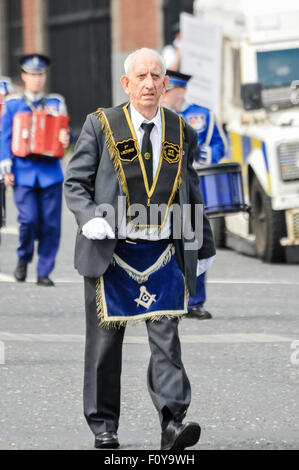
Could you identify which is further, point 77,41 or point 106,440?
point 77,41

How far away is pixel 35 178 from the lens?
39.1 feet

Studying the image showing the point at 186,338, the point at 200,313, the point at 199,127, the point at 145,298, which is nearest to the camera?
the point at 145,298

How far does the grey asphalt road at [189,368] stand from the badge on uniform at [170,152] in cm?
126

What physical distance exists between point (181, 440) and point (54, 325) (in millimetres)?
3812

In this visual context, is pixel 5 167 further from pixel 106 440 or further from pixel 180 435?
pixel 180 435

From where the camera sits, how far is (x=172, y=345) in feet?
21.0

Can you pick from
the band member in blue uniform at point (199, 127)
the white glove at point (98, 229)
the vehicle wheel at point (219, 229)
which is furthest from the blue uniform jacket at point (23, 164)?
the white glove at point (98, 229)

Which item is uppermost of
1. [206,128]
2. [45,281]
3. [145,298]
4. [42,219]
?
[206,128]

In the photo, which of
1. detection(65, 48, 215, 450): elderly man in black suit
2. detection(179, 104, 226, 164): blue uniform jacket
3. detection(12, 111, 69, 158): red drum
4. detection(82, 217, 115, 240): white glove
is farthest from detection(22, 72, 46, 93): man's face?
detection(82, 217, 115, 240): white glove

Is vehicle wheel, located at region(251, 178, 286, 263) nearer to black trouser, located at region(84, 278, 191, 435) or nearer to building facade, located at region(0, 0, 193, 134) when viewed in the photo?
black trouser, located at region(84, 278, 191, 435)

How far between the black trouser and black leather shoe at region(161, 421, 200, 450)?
0.05m

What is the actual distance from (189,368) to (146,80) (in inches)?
100

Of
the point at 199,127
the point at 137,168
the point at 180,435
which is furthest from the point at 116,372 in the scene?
the point at 199,127
